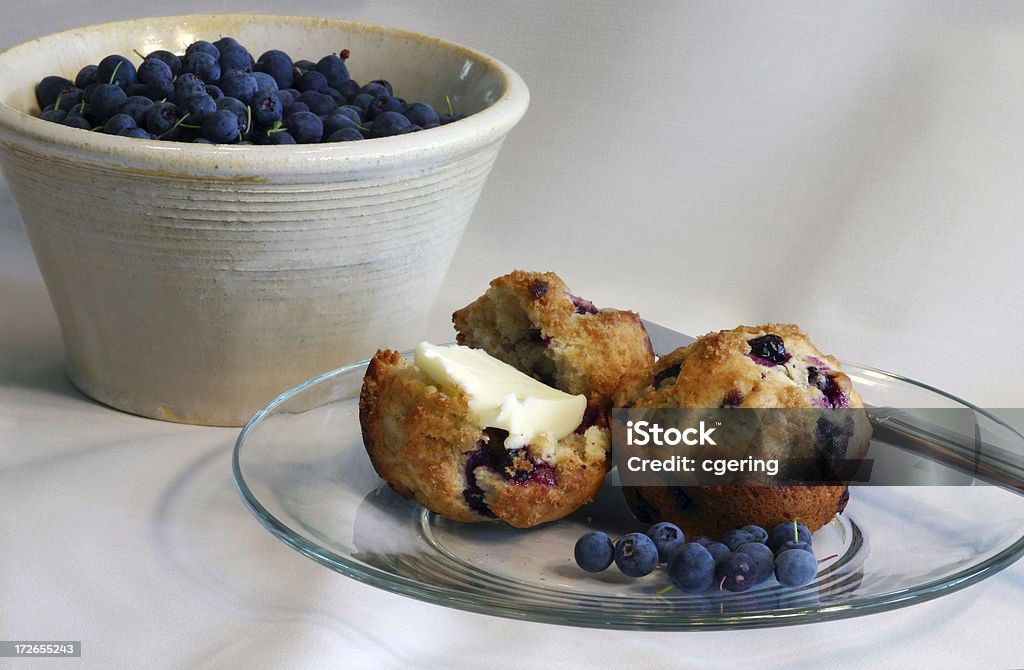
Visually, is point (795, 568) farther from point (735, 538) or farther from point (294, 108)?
point (294, 108)

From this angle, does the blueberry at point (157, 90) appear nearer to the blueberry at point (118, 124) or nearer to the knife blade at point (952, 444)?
the blueberry at point (118, 124)

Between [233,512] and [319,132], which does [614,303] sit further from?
[233,512]

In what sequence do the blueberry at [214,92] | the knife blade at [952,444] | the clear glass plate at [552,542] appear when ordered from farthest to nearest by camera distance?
the blueberry at [214,92], the knife blade at [952,444], the clear glass plate at [552,542]

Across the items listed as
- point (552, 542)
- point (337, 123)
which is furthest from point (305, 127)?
point (552, 542)

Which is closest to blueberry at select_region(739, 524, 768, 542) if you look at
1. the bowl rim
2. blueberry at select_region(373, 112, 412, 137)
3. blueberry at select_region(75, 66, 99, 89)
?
the bowl rim

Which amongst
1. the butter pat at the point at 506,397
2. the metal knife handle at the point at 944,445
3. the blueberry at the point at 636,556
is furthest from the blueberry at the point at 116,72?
the metal knife handle at the point at 944,445

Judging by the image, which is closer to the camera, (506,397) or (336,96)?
(506,397)
